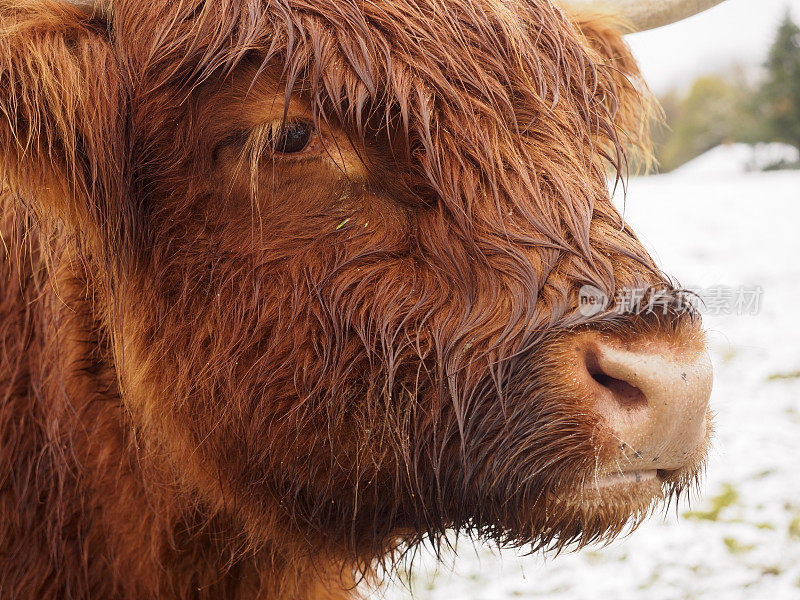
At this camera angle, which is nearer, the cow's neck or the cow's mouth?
the cow's mouth

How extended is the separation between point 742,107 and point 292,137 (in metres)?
25.6

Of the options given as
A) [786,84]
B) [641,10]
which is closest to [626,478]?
[641,10]

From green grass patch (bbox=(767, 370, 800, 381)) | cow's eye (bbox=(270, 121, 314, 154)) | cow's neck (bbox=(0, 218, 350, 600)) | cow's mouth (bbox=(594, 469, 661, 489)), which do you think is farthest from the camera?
green grass patch (bbox=(767, 370, 800, 381))

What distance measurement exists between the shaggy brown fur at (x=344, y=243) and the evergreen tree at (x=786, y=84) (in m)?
23.2

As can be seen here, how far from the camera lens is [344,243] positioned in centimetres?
164

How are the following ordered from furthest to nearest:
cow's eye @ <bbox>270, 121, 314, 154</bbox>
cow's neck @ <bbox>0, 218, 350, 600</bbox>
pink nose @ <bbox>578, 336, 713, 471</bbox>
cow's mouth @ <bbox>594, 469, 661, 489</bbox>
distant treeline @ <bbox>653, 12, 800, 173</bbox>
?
distant treeline @ <bbox>653, 12, 800, 173</bbox> < cow's neck @ <bbox>0, 218, 350, 600</bbox> < cow's eye @ <bbox>270, 121, 314, 154</bbox> < cow's mouth @ <bbox>594, 469, 661, 489</bbox> < pink nose @ <bbox>578, 336, 713, 471</bbox>

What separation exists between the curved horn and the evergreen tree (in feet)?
73.0

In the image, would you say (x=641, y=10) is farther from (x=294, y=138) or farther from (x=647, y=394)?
(x=647, y=394)

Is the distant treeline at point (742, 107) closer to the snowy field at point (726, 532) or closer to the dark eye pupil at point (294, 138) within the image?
the snowy field at point (726, 532)

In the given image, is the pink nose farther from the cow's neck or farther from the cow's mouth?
the cow's neck

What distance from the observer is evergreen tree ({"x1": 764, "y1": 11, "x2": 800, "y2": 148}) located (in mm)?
21750

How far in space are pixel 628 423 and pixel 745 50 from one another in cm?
3455

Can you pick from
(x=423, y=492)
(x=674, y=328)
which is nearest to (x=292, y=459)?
(x=423, y=492)

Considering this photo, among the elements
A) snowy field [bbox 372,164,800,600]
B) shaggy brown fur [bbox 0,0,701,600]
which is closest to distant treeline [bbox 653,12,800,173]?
snowy field [bbox 372,164,800,600]
